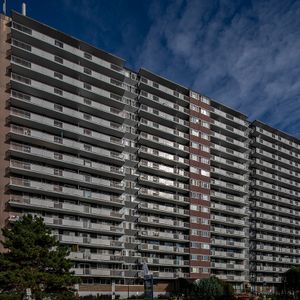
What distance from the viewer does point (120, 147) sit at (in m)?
98.9

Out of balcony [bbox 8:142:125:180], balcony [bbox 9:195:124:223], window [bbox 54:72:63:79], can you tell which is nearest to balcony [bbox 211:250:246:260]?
balcony [bbox 9:195:124:223]

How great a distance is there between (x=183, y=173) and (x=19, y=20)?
47907 millimetres

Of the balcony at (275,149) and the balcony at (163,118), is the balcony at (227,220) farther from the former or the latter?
the balcony at (275,149)

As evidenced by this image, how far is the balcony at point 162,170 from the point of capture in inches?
4099

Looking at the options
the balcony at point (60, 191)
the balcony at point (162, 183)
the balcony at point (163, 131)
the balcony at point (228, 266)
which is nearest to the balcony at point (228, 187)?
the balcony at point (162, 183)

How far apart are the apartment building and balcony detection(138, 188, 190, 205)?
31cm

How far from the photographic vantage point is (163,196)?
107 meters

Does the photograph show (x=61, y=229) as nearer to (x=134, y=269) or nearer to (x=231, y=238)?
(x=134, y=269)

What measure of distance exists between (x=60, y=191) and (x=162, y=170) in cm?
2751

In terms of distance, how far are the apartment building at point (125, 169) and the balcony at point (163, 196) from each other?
12.3 inches

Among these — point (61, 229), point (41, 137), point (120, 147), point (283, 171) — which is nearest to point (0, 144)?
point (41, 137)

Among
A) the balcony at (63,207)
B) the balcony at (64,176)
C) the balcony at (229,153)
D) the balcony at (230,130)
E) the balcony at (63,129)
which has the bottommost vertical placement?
the balcony at (63,207)

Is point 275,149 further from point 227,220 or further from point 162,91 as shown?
point 162,91

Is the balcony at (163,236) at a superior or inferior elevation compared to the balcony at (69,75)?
inferior
